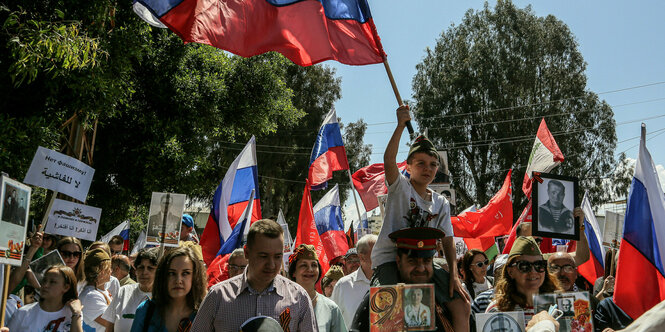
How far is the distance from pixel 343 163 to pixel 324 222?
1.22m

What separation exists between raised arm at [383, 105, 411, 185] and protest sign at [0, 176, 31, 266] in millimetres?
2631

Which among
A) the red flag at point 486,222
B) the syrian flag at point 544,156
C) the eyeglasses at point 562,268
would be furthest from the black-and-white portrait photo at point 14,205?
the red flag at point 486,222

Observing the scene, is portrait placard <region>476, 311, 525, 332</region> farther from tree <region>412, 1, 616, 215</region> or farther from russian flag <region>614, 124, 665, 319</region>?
tree <region>412, 1, 616, 215</region>

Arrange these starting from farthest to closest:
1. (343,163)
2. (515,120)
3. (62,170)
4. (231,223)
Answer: (515,120) → (343,163) → (231,223) → (62,170)

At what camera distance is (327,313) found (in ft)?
16.1

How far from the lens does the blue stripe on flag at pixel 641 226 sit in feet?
18.3

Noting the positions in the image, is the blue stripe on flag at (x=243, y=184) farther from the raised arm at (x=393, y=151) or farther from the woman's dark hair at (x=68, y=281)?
the raised arm at (x=393, y=151)

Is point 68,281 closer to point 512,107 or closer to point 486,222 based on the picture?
point 486,222

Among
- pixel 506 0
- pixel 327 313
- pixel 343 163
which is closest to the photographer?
pixel 327 313

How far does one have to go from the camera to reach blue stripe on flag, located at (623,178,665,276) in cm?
559

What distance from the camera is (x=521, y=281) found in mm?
4770

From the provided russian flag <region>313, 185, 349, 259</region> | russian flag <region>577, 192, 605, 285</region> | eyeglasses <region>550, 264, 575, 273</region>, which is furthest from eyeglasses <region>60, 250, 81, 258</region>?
russian flag <region>577, 192, 605, 285</region>

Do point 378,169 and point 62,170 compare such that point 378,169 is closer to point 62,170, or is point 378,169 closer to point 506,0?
point 62,170

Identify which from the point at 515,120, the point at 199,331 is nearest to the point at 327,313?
the point at 199,331
